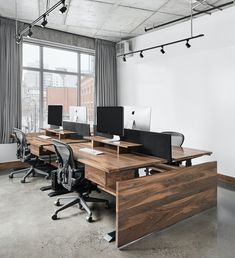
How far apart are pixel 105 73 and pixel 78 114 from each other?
2.24m

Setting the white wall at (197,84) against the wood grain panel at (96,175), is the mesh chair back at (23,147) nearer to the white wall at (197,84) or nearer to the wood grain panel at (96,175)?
the wood grain panel at (96,175)

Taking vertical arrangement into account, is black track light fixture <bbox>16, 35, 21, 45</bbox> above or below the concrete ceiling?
below

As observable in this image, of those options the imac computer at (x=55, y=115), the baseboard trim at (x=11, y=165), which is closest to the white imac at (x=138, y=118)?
the imac computer at (x=55, y=115)

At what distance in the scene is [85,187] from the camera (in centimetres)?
296

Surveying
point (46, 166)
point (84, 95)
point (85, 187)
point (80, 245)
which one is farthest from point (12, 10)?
point (80, 245)

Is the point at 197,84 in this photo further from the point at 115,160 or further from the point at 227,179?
the point at 115,160

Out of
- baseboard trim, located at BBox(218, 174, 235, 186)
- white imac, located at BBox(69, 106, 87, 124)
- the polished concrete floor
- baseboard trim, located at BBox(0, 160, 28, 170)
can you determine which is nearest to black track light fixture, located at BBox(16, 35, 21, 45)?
white imac, located at BBox(69, 106, 87, 124)

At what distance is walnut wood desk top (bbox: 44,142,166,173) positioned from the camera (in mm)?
2322

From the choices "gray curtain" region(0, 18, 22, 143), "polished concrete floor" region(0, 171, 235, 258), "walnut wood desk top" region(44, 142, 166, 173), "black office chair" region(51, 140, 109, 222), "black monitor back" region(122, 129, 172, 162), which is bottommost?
"polished concrete floor" region(0, 171, 235, 258)

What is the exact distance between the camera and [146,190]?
2395 millimetres

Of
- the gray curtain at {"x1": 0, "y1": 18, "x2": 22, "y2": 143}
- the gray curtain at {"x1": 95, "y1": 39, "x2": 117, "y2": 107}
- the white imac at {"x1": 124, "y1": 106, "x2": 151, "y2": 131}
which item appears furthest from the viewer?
the gray curtain at {"x1": 95, "y1": 39, "x2": 117, "y2": 107}

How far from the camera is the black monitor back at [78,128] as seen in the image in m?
4.43

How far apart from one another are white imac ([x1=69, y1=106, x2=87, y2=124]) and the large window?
0.58 metres

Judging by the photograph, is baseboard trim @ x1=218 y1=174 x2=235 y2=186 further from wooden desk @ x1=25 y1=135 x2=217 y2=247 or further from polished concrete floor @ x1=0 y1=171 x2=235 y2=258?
wooden desk @ x1=25 y1=135 x2=217 y2=247
